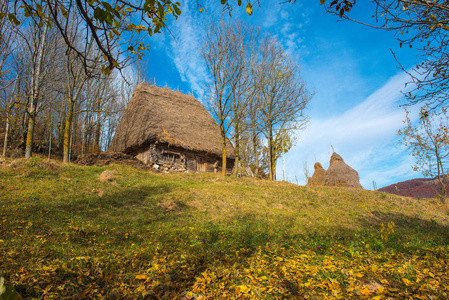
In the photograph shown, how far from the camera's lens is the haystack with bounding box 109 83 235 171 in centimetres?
1587

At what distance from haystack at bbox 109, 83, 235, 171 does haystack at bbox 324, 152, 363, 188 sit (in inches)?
374

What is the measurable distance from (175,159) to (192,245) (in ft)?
41.4

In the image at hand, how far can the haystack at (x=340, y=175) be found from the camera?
68.3 ft

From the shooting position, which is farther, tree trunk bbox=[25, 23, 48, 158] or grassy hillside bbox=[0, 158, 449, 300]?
tree trunk bbox=[25, 23, 48, 158]

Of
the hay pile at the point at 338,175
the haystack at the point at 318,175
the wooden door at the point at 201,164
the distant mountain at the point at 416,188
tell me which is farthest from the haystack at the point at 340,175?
the wooden door at the point at 201,164

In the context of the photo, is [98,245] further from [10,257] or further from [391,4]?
[391,4]

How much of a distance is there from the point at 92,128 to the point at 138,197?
1770 cm

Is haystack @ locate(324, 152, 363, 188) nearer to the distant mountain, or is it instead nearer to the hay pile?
the hay pile

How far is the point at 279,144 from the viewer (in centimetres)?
1772

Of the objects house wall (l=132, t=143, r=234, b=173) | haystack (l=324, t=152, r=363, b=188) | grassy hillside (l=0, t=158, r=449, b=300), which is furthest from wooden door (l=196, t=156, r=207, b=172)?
haystack (l=324, t=152, r=363, b=188)

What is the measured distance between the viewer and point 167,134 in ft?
53.3

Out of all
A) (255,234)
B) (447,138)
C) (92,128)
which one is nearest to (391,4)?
(255,234)

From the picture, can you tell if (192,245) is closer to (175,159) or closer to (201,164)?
(175,159)

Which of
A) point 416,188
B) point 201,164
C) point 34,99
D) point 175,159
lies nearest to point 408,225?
point 201,164
